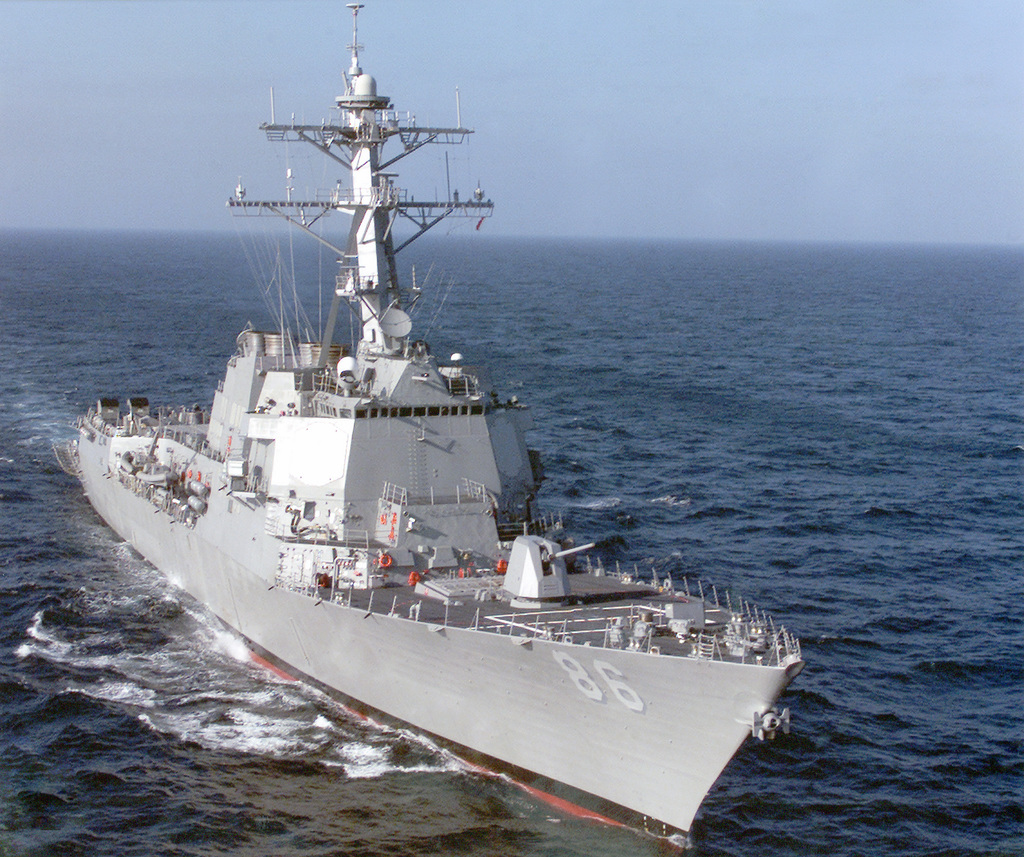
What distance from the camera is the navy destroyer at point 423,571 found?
16.4 meters

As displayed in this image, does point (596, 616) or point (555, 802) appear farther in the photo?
point (596, 616)

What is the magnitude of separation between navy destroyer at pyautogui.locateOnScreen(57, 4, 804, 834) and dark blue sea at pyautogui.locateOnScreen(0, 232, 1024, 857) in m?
0.93

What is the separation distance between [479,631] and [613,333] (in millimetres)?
51854

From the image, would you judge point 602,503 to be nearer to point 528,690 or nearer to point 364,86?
point 364,86

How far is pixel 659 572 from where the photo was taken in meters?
26.8

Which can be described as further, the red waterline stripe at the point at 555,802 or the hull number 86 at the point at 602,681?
the red waterline stripe at the point at 555,802

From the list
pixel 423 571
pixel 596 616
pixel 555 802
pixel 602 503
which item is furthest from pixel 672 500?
pixel 555 802

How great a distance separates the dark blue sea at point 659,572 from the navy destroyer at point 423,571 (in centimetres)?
93

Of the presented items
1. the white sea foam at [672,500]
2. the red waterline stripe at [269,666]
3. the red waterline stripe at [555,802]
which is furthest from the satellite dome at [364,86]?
the white sea foam at [672,500]

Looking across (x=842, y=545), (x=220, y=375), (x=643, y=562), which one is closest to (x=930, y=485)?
(x=842, y=545)

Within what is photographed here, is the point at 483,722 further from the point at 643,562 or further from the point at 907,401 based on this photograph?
the point at 907,401

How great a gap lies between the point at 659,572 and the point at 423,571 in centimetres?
791

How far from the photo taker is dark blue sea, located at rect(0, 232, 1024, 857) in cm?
1716

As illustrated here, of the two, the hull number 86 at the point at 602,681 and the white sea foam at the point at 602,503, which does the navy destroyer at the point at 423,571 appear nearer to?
the hull number 86 at the point at 602,681
